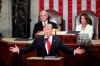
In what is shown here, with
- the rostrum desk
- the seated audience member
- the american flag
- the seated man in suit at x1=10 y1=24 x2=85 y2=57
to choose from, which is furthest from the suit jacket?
the american flag

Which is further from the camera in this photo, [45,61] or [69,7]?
[69,7]

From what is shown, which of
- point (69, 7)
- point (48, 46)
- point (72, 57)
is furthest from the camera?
point (69, 7)

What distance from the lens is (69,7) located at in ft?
32.7

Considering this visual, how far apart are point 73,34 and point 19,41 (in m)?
1.23

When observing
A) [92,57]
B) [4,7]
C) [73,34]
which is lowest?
[92,57]

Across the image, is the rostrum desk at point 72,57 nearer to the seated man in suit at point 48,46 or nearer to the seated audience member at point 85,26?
the seated man in suit at point 48,46

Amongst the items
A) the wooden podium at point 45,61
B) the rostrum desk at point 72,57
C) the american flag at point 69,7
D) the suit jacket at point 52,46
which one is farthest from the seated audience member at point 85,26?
the wooden podium at point 45,61

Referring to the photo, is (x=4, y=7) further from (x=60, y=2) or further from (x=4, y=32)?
(x=60, y=2)

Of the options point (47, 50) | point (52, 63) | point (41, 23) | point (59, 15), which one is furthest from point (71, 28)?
point (52, 63)

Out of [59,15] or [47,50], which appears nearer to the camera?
[47,50]

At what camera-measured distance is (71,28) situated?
32.7 feet

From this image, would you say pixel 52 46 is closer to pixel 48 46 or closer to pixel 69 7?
pixel 48 46

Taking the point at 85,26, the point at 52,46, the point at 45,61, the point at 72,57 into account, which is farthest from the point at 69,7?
the point at 45,61

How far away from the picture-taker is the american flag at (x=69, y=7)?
32.5ft
